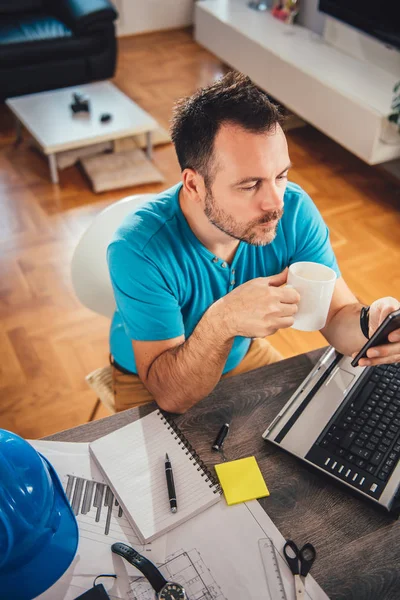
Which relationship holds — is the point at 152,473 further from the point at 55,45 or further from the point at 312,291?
the point at 55,45

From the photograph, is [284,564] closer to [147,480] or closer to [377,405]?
[147,480]

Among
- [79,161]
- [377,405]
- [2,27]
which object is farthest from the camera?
[2,27]

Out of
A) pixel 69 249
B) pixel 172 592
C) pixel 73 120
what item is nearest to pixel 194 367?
pixel 172 592

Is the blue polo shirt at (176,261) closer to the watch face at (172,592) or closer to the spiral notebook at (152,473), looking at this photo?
the spiral notebook at (152,473)

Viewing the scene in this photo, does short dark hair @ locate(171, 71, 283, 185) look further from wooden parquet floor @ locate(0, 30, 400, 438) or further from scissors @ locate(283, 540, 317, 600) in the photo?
wooden parquet floor @ locate(0, 30, 400, 438)

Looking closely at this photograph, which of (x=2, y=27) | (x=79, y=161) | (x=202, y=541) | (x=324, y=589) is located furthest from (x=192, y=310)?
(x=2, y=27)

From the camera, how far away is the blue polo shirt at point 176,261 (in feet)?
4.13

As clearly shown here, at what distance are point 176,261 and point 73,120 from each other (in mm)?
2367

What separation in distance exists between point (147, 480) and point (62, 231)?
84.4 inches

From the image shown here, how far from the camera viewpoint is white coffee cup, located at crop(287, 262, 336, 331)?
98 centimetres

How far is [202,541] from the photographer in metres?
0.96

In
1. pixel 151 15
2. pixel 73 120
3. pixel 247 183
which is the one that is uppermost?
pixel 247 183

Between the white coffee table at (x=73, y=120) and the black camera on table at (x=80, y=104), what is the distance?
0.10 feet

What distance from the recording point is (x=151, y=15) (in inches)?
203
